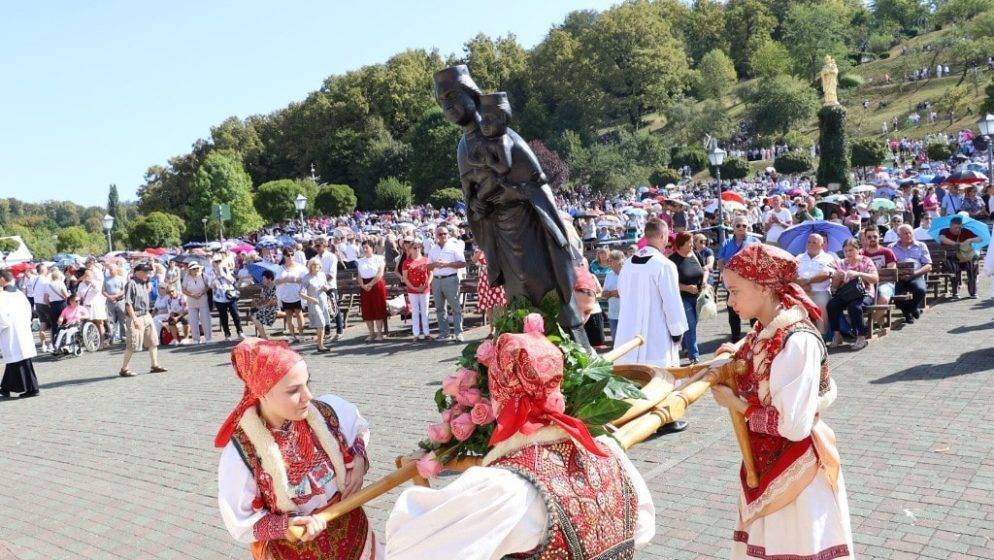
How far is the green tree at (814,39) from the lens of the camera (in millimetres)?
80375

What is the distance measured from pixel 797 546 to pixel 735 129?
227 feet

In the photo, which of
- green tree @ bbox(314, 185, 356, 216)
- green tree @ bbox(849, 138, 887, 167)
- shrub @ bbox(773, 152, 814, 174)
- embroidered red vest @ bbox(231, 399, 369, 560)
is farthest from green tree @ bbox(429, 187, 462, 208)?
embroidered red vest @ bbox(231, 399, 369, 560)

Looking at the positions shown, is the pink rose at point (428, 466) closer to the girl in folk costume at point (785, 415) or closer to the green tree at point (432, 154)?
the girl in folk costume at point (785, 415)

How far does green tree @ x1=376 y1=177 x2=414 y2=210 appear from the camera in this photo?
6412cm

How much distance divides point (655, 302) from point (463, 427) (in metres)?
5.44

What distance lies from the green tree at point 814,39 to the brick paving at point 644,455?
245 ft

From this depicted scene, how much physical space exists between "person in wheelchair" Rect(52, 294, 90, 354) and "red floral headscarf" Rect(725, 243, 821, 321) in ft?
56.7

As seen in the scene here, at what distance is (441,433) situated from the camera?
290cm

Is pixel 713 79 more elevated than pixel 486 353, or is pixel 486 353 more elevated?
pixel 713 79

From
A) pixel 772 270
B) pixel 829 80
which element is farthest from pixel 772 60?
pixel 772 270

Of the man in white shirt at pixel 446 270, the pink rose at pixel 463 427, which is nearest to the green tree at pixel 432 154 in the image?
the man in white shirt at pixel 446 270

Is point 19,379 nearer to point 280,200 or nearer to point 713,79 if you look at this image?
point 280,200

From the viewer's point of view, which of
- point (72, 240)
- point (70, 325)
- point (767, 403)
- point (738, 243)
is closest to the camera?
point (767, 403)

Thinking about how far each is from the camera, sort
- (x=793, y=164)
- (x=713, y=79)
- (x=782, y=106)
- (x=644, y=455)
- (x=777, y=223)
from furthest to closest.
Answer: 1. (x=713, y=79)
2. (x=782, y=106)
3. (x=793, y=164)
4. (x=777, y=223)
5. (x=644, y=455)
